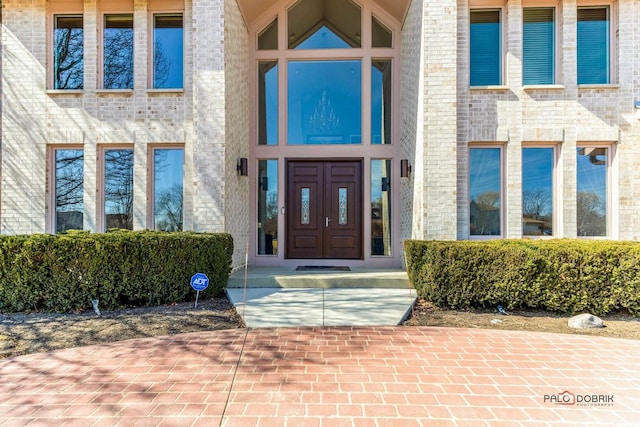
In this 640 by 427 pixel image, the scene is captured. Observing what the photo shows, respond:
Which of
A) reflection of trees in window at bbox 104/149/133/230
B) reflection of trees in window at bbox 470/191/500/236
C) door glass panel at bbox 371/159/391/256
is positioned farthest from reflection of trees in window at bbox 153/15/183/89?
reflection of trees in window at bbox 470/191/500/236

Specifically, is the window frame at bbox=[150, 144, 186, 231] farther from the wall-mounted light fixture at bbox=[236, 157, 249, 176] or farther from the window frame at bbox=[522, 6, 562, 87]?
the window frame at bbox=[522, 6, 562, 87]

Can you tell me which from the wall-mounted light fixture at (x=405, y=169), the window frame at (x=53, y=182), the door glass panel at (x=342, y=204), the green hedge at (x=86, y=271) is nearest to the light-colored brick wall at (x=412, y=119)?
the wall-mounted light fixture at (x=405, y=169)

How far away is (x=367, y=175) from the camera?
841cm

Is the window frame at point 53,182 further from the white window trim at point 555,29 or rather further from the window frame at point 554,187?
the white window trim at point 555,29

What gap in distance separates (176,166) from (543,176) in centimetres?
779

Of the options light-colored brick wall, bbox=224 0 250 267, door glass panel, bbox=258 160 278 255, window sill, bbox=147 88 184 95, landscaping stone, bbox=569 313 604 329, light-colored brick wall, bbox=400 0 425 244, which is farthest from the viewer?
door glass panel, bbox=258 160 278 255

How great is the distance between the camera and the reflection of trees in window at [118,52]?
754 cm

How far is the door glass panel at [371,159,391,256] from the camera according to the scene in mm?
8352

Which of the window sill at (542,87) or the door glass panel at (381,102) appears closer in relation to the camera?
the window sill at (542,87)

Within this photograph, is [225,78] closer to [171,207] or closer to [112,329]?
[171,207]

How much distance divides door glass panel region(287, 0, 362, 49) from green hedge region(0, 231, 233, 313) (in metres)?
6.04

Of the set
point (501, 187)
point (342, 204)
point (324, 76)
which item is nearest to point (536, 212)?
point (501, 187)

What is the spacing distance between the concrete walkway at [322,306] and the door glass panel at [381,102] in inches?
158

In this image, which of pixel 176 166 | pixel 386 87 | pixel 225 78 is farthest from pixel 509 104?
pixel 176 166
